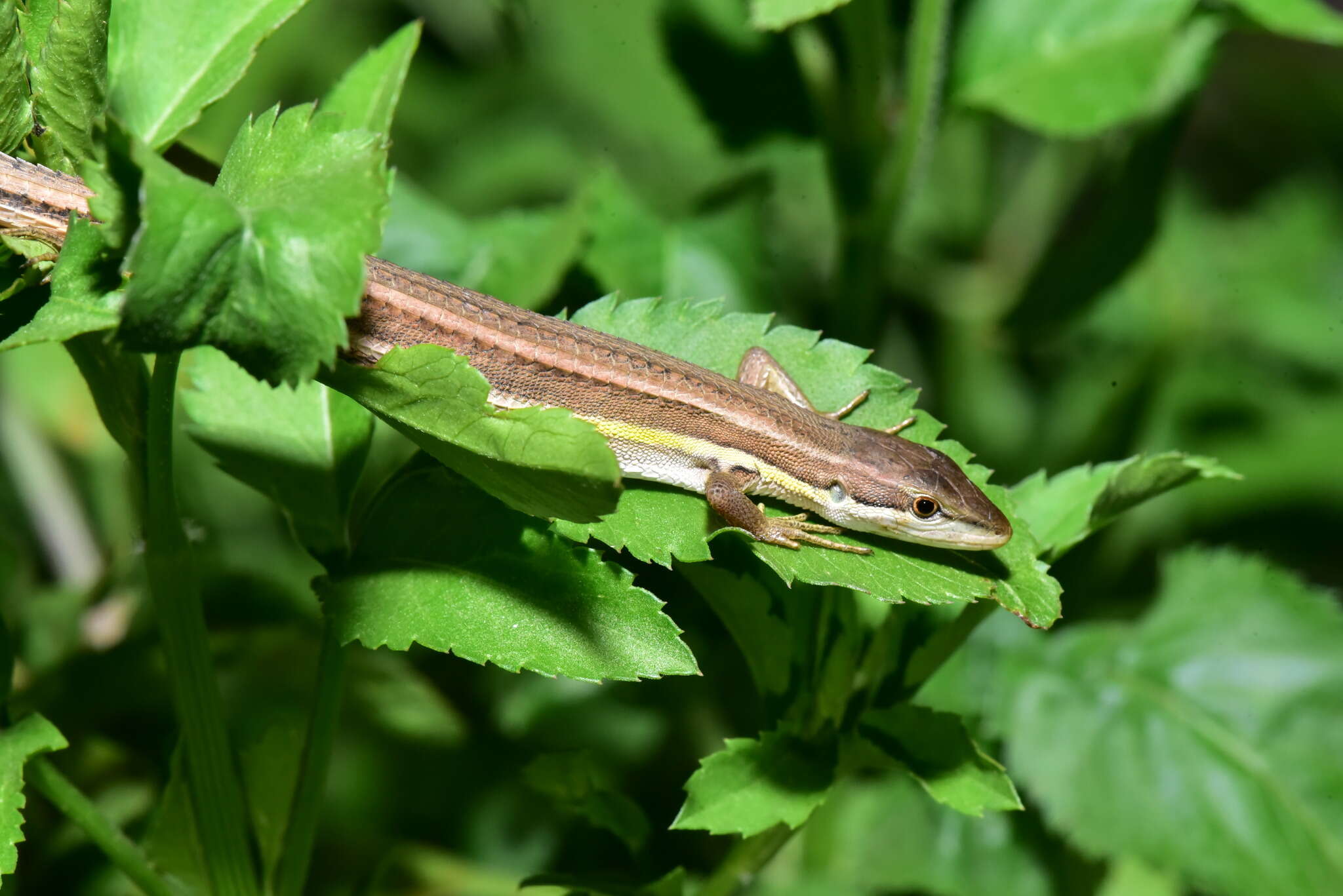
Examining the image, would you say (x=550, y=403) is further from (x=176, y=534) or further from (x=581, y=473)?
(x=581, y=473)

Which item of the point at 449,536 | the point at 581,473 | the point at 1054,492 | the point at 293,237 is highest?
the point at 293,237

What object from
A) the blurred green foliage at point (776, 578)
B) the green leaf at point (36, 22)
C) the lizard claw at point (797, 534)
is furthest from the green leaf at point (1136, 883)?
the green leaf at point (36, 22)

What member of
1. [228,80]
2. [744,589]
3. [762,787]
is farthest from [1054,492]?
[228,80]

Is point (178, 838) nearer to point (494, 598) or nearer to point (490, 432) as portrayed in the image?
point (494, 598)

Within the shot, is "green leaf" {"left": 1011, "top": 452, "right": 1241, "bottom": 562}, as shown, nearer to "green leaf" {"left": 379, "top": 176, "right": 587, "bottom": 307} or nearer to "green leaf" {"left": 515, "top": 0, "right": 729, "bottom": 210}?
"green leaf" {"left": 379, "top": 176, "right": 587, "bottom": 307}

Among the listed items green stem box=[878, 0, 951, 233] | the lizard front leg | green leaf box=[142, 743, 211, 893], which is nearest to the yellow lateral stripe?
the lizard front leg

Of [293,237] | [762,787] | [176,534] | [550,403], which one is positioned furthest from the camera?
[550,403]

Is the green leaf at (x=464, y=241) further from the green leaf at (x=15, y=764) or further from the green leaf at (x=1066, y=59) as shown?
the green leaf at (x=15, y=764)
